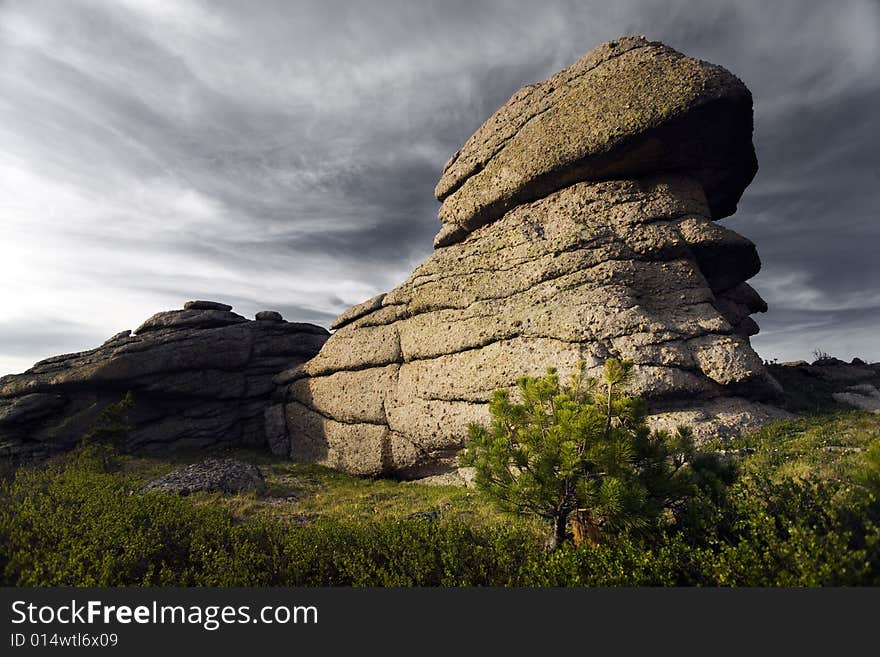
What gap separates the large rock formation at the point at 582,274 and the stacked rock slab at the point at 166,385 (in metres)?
11.1

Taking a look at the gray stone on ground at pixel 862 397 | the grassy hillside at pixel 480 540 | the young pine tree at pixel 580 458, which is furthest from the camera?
the gray stone on ground at pixel 862 397

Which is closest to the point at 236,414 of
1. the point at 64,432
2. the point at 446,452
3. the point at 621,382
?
the point at 64,432

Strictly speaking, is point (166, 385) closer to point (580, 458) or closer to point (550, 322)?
point (550, 322)

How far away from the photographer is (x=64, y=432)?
29422 millimetres

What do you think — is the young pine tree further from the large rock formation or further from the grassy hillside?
the large rock formation

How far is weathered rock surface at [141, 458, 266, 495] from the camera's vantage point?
746 inches

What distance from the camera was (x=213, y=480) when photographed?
19672 mm

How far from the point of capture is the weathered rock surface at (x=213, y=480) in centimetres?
1895

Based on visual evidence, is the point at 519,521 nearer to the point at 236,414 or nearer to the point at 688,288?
the point at 688,288

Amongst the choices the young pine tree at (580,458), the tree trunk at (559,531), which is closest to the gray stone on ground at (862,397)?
the young pine tree at (580,458)

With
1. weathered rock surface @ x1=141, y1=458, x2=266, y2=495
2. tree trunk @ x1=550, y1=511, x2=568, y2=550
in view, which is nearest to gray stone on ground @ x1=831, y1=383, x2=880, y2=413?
tree trunk @ x1=550, y1=511, x2=568, y2=550

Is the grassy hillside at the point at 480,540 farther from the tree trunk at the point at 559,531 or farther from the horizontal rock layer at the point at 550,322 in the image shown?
the horizontal rock layer at the point at 550,322

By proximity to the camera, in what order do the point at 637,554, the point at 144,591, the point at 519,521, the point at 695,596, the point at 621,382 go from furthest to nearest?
1. the point at 519,521
2. the point at 621,382
3. the point at 637,554
4. the point at 144,591
5. the point at 695,596

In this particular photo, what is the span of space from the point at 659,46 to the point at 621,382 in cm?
2616
